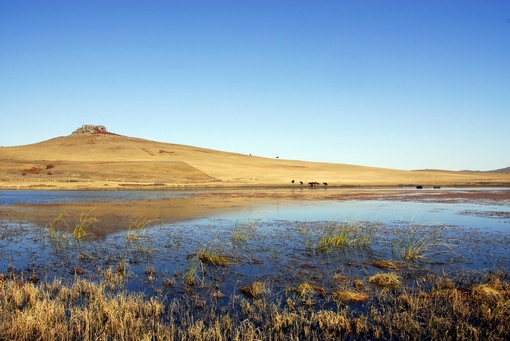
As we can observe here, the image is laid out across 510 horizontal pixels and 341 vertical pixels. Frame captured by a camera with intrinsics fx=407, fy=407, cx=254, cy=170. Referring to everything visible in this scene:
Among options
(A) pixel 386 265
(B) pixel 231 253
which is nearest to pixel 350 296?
(A) pixel 386 265

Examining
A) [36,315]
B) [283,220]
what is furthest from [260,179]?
[36,315]

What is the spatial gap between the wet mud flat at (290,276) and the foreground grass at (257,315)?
0.03 m

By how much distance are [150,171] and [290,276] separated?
54640 millimetres

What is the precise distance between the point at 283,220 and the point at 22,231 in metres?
12.2

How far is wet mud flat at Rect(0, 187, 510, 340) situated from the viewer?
7125 millimetres

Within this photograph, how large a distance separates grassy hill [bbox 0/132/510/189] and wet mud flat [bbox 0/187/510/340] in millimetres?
37143

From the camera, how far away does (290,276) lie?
34.2ft

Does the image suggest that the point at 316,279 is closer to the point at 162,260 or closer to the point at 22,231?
the point at 162,260

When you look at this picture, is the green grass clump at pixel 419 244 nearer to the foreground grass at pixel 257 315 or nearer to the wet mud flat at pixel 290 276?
the wet mud flat at pixel 290 276

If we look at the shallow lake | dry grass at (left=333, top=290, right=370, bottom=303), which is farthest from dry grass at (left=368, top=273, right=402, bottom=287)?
dry grass at (left=333, top=290, right=370, bottom=303)

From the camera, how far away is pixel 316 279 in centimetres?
1016

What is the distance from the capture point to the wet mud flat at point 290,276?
281 inches

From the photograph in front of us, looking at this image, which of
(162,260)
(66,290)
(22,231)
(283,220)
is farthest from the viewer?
(283,220)

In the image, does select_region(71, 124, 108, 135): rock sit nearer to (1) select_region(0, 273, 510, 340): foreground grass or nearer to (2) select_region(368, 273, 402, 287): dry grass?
(1) select_region(0, 273, 510, 340): foreground grass
